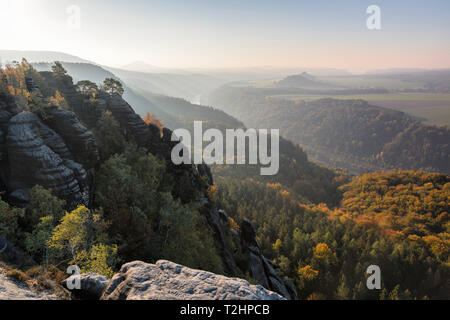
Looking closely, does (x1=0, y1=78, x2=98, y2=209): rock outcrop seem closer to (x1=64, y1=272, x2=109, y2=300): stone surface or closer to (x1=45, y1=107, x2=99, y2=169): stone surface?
(x1=45, y1=107, x2=99, y2=169): stone surface

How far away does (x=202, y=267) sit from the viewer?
130 ft

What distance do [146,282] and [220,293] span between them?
14.4 feet

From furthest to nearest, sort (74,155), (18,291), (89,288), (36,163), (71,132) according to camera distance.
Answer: (71,132) < (74,155) < (36,163) < (18,291) < (89,288)

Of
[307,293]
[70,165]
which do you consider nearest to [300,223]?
[307,293]

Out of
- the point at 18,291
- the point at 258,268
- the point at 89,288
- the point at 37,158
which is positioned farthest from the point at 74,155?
the point at 258,268

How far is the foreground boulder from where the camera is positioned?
12359mm

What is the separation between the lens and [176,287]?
13.2 m

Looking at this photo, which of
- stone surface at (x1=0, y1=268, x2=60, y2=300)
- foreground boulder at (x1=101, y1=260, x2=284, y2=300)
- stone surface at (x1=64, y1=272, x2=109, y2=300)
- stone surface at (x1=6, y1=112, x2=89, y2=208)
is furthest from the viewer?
stone surface at (x1=6, y1=112, x2=89, y2=208)

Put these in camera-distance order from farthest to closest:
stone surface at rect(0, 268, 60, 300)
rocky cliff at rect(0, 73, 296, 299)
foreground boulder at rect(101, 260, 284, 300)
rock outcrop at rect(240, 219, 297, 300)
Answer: rock outcrop at rect(240, 219, 297, 300) → rocky cliff at rect(0, 73, 296, 299) → stone surface at rect(0, 268, 60, 300) → foreground boulder at rect(101, 260, 284, 300)

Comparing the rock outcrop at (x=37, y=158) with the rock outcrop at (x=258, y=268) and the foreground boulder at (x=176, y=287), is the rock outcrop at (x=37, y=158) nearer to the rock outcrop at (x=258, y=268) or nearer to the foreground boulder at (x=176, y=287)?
the foreground boulder at (x=176, y=287)

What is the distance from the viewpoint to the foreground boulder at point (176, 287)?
12.4 metres

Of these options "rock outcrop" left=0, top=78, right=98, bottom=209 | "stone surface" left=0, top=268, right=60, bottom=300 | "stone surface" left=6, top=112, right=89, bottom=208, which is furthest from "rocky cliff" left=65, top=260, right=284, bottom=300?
"rock outcrop" left=0, top=78, right=98, bottom=209

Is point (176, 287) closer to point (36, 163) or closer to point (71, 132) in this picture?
point (36, 163)
